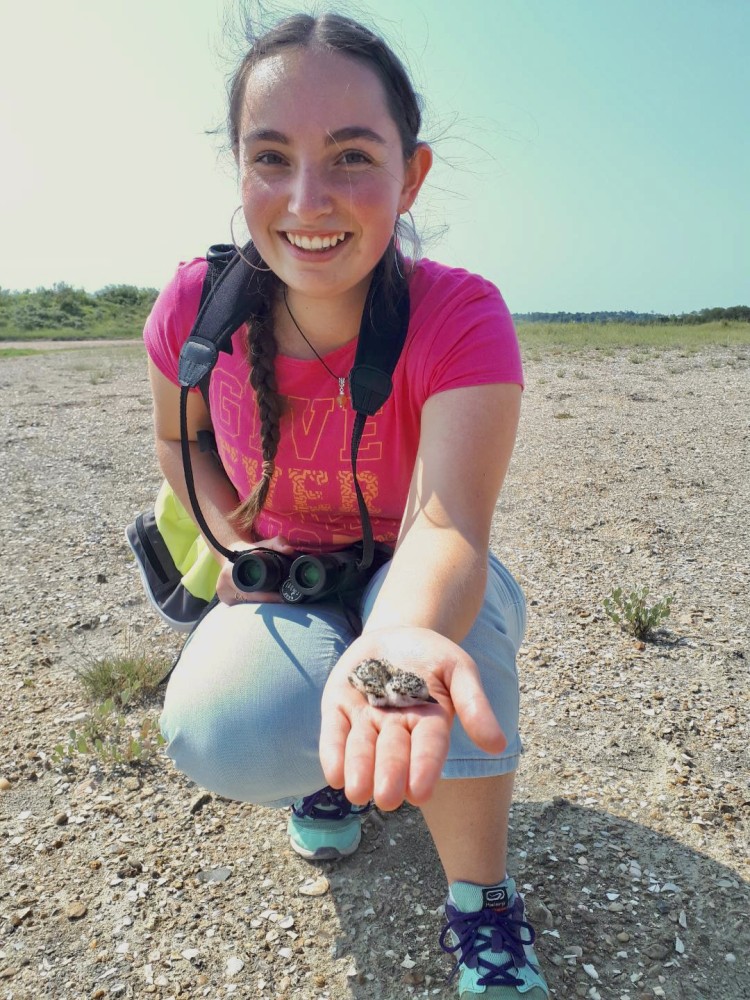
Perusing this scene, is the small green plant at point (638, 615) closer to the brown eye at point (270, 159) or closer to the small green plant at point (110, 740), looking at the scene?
the small green plant at point (110, 740)

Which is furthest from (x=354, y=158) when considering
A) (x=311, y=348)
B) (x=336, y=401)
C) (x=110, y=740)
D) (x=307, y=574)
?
(x=110, y=740)

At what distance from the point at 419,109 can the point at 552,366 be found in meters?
13.8

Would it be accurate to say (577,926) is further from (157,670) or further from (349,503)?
(157,670)

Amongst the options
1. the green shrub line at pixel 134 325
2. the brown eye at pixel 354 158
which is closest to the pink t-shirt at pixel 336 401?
the brown eye at pixel 354 158

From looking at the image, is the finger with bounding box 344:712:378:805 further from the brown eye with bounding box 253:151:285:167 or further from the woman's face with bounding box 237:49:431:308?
the brown eye with bounding box 253:151:285:167

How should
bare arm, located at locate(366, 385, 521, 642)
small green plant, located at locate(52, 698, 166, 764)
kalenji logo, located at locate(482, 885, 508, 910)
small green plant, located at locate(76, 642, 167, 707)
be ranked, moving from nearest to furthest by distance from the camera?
bare arm, located at locate(366, 385, 521, 642)
kalenji logo, located at locate(482, 885, 508, 910)
small green plant, located at locate(52, 698, 166, 764)
small green plant, located at locate(76, 642, 167, 707)

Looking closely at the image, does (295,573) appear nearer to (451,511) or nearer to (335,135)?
(451,511)

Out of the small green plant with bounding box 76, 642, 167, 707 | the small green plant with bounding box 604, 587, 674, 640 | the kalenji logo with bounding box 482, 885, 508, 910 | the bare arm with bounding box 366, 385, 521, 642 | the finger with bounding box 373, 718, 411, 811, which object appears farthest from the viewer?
the small green plant with bounding box 604, 587, 674, 640

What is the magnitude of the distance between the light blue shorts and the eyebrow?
1.16 m

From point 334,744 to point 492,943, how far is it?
90 cm

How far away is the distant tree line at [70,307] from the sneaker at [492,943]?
33666 millimetres

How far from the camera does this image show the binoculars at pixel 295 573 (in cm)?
226

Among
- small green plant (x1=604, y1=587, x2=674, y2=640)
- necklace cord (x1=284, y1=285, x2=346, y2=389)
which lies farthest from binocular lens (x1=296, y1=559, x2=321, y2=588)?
small green plant (x1=604, y1=587, x2=674, y2=640)

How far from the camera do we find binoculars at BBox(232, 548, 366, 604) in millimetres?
2262
